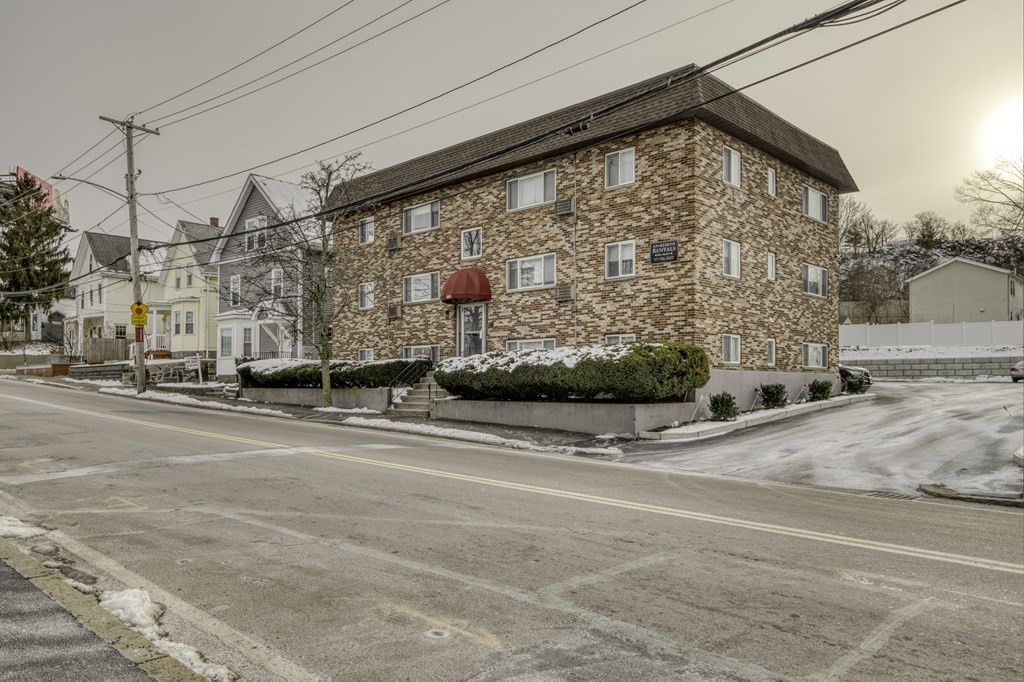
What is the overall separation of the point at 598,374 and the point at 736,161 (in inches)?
368

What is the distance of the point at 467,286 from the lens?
25266mm

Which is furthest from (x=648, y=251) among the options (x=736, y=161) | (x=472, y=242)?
(x=472, y=242)

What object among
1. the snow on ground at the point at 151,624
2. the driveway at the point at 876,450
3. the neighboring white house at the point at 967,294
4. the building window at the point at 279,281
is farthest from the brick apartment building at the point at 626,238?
the neighboring white house at the point at 967,294

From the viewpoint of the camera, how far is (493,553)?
6184 mm

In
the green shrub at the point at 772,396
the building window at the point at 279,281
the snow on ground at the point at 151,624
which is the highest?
the building window at the point at 279,281

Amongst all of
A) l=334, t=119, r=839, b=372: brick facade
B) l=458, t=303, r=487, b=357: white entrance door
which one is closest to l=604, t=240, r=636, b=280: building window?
l=334, t=119, r=839, b=372: brick facade

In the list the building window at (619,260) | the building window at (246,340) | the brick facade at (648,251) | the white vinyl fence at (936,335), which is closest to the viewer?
the brick facade at (648,251)

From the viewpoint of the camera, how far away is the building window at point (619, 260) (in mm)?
21844

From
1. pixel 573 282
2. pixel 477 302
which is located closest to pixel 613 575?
pixel 573 282

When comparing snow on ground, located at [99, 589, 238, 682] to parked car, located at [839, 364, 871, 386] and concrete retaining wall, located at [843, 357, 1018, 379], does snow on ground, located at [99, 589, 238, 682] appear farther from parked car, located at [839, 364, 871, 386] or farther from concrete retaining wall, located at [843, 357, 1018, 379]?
concrete retaining wall, located at [843, 357, 1018, 379]

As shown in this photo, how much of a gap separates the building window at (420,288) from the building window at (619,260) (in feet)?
26.5

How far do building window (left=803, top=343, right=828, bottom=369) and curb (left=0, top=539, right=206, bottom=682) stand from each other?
84.3ft

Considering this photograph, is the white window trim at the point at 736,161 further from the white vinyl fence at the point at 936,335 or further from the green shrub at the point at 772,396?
the white vinyl fence at the point at 936,335

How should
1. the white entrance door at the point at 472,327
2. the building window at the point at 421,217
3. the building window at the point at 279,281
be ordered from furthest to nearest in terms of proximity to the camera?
the building window at the point at 279,281
the building window at the point at 421,217
the white entrance door at the point at 472,327
